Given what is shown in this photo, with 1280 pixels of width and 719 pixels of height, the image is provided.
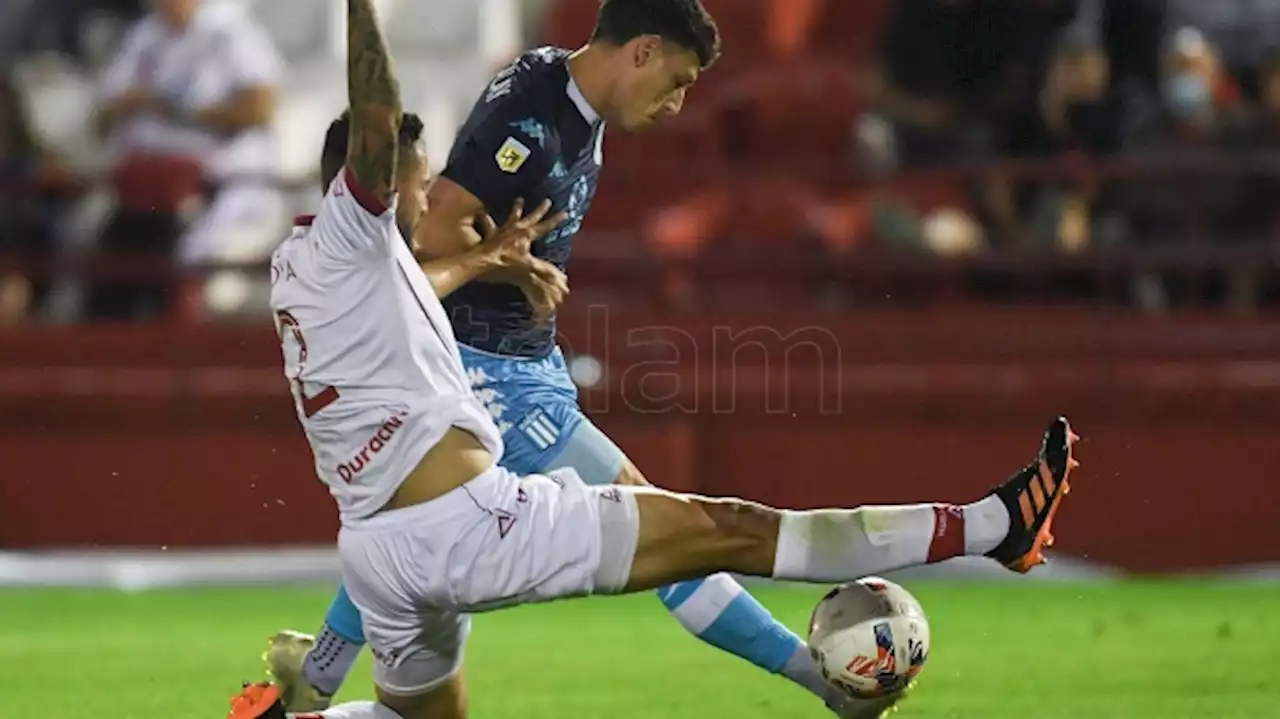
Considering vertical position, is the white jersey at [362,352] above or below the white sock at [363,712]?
above

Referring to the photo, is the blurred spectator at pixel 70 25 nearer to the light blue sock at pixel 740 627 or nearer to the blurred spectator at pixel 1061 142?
the blurred spectator at pixel 1061 142

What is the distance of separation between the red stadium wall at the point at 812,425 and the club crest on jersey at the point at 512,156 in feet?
20.4

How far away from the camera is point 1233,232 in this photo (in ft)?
45.8

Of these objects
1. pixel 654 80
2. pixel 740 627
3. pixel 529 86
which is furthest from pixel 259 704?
pixel 654 80

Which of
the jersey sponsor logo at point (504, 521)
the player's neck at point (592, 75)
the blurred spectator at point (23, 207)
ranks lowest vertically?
the blurred spectator at point (23, 207)

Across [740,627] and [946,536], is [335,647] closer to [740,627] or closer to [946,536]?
[740,627]

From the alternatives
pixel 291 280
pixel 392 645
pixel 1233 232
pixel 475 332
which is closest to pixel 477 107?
pixel 475 332

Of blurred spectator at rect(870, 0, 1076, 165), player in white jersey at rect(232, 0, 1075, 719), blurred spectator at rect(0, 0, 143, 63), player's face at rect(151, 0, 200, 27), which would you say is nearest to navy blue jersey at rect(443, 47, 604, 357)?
player in white jersey at rect(232, 0, 1075, 719)

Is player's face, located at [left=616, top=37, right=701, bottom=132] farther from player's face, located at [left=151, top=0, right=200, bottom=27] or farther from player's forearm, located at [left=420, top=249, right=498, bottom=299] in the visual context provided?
player's face, located at [left=151, top=0, right=200, bottom=27]

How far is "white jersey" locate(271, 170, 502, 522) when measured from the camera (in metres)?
5.91

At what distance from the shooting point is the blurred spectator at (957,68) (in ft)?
47.5

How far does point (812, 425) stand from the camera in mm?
13172

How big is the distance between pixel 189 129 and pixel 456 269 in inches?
314

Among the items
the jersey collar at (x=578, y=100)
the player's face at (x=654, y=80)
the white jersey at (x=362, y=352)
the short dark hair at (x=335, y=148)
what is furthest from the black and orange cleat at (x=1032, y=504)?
the short dark hair at (x=335, y=148)
